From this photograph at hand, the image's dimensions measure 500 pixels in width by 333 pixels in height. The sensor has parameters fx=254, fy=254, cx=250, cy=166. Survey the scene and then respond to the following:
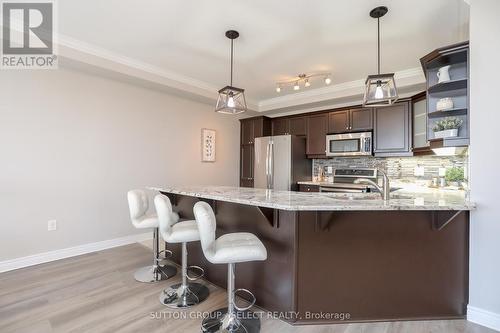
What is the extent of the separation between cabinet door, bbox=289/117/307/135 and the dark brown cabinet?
1.80 ft

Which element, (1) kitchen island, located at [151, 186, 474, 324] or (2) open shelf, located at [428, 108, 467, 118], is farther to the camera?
(2) open shelf, located at [428, 108, 467, 118]

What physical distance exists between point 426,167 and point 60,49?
17.2 ft

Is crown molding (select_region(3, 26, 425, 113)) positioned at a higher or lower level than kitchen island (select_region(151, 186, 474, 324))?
higher

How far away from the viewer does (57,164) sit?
3273mm

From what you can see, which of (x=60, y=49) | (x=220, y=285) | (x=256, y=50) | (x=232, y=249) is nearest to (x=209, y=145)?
(x=256, y=50)

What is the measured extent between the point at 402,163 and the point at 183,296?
3.92 metres

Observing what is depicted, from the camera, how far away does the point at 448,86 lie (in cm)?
245

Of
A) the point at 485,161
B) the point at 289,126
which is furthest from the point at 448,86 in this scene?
the point at 289,126

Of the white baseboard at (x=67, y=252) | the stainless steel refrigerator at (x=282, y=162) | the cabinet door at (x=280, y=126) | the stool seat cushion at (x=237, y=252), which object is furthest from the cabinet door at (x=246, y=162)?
the stool seat cushion at (x=237, y=252)

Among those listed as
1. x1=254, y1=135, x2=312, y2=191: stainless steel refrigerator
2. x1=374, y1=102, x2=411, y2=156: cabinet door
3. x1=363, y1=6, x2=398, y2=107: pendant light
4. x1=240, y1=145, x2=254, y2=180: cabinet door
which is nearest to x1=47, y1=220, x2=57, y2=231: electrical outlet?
x1=254, y1=135, x2=312, y2=191: stainless steel refrigerator

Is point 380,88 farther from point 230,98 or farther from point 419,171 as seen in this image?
point 419,171

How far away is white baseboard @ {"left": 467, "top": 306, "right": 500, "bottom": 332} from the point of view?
1.93m

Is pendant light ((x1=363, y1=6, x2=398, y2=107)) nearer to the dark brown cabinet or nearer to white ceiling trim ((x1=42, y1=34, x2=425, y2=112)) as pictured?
white ceiling trim ((x1=42, y1=34, x2=425, y2=112))

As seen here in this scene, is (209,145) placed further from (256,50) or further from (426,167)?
(426,167)
